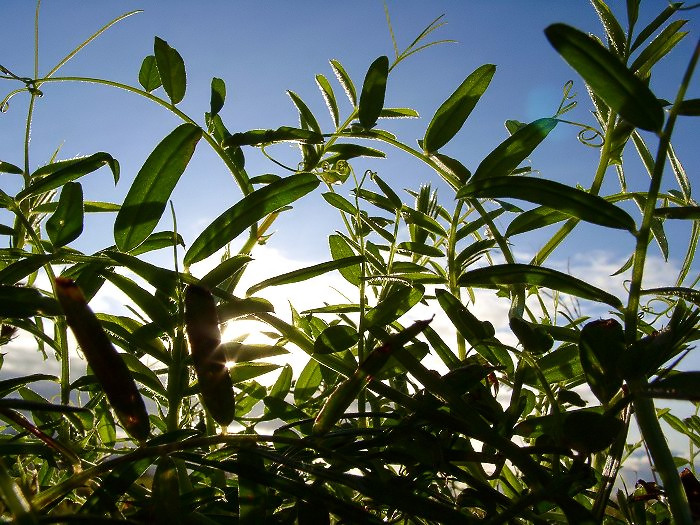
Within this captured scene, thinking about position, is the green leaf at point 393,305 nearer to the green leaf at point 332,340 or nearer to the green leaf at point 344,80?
the green leaf at point 332,340

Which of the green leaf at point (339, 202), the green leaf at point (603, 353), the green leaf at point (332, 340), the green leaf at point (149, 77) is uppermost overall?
the green leaf at point (149, 77)

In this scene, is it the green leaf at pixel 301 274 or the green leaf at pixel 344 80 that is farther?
the green leaf at pixel 344 80

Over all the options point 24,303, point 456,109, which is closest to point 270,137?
point 456,109

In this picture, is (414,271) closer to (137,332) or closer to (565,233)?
(565,233)

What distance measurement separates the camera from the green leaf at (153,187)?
0.60 meters

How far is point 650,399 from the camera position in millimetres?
418

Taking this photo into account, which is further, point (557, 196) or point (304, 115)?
point (304, 115)

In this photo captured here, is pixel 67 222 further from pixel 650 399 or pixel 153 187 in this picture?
pixel 650 399

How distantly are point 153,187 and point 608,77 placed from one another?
1.39 feet

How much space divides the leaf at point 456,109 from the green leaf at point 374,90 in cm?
7

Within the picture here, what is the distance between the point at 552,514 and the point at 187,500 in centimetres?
31

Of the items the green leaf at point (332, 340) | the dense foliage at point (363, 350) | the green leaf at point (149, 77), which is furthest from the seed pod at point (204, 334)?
the green leaf at point (149, 77)

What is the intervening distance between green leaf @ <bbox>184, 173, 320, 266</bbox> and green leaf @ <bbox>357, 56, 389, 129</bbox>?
0.15m

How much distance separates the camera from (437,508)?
0.34 meters
